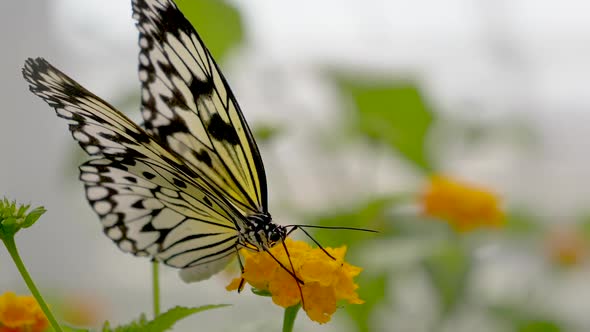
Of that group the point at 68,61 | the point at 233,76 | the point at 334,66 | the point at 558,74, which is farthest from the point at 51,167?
the point at 558,74

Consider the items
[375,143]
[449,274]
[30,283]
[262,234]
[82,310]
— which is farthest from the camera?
[82,310]

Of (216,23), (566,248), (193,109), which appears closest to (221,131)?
(193,109)

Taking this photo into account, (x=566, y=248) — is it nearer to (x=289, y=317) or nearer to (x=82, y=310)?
(x=82, y=310)

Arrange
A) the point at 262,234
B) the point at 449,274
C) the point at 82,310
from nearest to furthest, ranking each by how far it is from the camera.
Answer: the point at 262,234
the point at 449,274
the point at 82,310

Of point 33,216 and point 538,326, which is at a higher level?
point 33,216

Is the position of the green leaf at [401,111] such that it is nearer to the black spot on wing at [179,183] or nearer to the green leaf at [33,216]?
the black spot on wing at [179,183]

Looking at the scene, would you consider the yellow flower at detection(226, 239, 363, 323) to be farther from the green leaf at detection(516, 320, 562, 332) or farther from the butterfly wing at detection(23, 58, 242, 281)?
the green leaf at detection(516, 320, 562, 332)

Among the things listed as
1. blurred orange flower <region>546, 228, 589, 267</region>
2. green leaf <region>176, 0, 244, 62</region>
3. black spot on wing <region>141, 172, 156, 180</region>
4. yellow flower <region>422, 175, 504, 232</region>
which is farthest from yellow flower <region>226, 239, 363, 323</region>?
blurred orange flower <region>546, 228, 589, 267</region>

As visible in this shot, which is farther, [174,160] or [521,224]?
[521,224]
